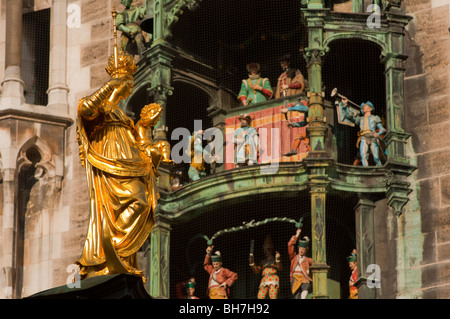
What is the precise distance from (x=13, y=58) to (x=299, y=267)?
6.74 metres

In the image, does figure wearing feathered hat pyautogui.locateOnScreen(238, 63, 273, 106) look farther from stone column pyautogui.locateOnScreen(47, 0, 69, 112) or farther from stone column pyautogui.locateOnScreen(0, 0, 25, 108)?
stone column pyautogui.locateOnScreen(0, 0, 25, 108)

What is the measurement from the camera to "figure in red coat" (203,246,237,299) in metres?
27.6

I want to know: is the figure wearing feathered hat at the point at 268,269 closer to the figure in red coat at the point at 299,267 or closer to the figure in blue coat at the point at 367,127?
the figure in red coat at the point at 299,267

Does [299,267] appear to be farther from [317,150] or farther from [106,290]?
[106,290]

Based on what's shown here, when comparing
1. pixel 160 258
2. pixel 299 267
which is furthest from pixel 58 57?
pixel 299 267

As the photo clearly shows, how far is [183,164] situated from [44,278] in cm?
303

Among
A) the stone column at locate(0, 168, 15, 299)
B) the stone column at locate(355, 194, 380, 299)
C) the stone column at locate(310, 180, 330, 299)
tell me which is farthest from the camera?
the stone column at locate(0, 168, 15, 299)

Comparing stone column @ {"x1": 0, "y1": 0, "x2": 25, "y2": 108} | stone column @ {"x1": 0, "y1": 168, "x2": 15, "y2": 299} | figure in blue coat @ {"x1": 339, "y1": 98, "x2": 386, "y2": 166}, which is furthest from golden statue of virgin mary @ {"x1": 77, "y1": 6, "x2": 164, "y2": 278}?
stone column @ {"x1": 0, "y1": 0, "x2": 25, "y2": 108}

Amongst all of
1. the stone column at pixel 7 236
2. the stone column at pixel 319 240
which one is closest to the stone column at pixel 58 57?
the stone column at pixel 7 236

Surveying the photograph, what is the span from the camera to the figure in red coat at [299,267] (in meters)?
27.0

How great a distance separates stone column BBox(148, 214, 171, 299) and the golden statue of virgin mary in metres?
5.19

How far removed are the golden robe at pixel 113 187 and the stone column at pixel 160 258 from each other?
5317mm
